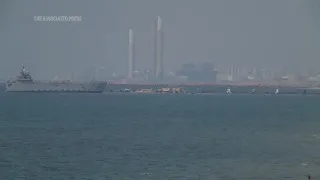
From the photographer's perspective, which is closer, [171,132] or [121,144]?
[121,144]

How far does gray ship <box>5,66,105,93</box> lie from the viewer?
105m

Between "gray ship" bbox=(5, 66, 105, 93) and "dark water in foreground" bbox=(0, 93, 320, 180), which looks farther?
"gray ship" bbox=(5, 66, 105, 93)

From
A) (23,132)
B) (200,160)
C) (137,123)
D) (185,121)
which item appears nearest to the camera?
(200,160)

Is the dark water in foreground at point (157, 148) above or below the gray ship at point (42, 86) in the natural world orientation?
below

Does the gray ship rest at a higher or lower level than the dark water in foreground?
higher

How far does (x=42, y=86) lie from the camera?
109m

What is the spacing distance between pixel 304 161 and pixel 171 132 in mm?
12820

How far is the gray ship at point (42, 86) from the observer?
105312 mm

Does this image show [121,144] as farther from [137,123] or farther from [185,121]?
[185,121]

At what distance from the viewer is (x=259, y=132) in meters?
38.4

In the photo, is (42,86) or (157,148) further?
(42,86)

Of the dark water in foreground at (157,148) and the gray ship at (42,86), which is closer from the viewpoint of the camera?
the dark water in foreground at (157,148)

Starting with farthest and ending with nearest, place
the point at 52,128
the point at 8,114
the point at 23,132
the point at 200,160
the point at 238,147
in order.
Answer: the point at 8,114 → the point at 52,128 → the point at 23,132 → the point at 238,147 → the point at 200,160

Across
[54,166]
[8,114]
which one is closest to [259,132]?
[54,166]
